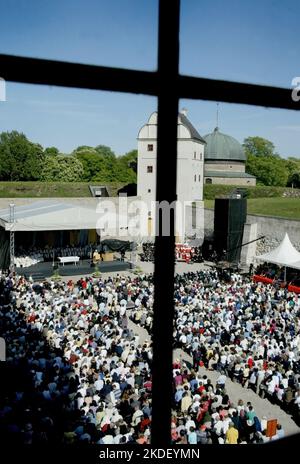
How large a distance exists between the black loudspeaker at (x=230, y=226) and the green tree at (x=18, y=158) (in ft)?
83.7

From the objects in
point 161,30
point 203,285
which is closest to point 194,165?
point 203,285

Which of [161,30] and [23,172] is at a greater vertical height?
[23,172]

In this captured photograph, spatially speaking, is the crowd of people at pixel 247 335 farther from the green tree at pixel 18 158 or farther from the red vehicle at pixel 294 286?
the green tree at pixel 18 158

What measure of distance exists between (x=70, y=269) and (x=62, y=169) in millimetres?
32206

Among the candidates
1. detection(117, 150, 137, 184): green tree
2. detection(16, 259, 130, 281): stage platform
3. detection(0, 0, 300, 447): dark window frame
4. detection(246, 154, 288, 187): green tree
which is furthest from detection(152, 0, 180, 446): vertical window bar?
detection(246, 154, 288, 187): green tree

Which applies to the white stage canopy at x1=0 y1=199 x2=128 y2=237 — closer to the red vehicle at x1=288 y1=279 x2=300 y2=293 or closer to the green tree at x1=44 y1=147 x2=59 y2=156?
the red vehicle at x1=288 y1=279 x2=300 y2=293

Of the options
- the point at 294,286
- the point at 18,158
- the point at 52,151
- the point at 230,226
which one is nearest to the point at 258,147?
the point at 52,151

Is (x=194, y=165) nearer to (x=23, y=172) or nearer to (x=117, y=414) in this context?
(x=23, y=172)

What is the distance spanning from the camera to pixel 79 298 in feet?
47.1

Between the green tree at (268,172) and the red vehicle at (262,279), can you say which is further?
the green tree at (268,172)

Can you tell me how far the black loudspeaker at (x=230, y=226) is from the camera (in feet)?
74.0

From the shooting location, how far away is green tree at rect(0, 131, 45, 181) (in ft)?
139

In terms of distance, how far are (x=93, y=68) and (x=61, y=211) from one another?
877 inches

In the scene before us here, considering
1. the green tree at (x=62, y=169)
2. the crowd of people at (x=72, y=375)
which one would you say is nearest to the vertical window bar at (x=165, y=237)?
the crowd of people at (x=72, y=375)
